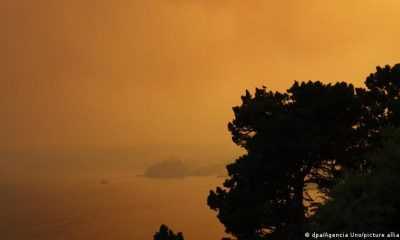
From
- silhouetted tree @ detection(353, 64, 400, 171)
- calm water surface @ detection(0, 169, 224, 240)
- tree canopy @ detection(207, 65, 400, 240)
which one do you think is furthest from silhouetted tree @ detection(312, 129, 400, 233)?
calm water surface @ detection(0, 169, 224, 240)

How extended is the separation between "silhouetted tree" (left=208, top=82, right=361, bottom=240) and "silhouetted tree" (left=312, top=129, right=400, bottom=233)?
257 inches

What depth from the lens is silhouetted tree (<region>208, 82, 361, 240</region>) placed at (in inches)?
988

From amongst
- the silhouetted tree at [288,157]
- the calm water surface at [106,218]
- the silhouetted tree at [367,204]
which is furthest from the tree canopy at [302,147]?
the calm water surface at [106,218]

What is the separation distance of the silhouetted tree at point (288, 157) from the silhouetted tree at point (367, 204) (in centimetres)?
652

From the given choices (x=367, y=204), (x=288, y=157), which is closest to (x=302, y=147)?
(x=288, y=157)

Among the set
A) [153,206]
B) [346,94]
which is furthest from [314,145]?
[153,206]

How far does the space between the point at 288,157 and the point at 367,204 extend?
31.7 feet

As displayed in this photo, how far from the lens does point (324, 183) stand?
2594 centimetres

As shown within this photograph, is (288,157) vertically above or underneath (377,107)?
underneath

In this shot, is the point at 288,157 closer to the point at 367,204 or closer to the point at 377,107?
the point at 377,107

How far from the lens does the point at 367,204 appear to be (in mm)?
16562

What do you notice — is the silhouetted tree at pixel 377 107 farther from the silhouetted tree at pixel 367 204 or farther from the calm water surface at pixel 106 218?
the calm water surface at pixel 106 218

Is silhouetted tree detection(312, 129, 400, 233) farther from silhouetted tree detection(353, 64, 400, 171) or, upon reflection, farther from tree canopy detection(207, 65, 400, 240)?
silhouetted tree detection(353, 64, 400, 171)

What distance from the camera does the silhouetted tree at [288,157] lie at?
82.3 ft
